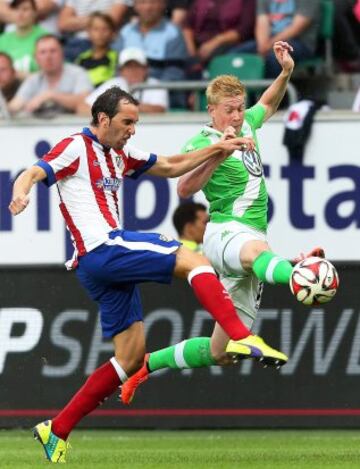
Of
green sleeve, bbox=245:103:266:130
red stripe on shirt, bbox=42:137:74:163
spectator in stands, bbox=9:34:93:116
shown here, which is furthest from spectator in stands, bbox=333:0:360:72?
red stripe on shirt, bbox=42:137:74:163

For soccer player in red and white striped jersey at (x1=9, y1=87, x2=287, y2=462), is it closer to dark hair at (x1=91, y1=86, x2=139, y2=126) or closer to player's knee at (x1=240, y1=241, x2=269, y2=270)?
dark hair at (x1=91, y1=86, x2=139, y2=126)

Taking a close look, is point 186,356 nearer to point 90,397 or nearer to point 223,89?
point 90,397

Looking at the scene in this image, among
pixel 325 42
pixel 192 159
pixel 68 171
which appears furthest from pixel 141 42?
pixel 68 171

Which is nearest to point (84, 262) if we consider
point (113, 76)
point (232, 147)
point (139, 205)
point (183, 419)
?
point (232, 147)

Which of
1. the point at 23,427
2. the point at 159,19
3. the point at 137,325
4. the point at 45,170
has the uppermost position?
the point at 159,19

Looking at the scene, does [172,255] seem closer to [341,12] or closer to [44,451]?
[44,451]

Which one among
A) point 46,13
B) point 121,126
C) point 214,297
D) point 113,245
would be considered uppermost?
point 46,13

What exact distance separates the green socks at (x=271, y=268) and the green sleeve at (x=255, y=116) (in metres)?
1.12

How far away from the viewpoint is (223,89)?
30.3 ft

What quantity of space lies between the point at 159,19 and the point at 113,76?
76 centimetres

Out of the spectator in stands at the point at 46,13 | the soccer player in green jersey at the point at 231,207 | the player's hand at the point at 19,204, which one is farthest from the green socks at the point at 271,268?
the spectator in stands at the point at 46,13

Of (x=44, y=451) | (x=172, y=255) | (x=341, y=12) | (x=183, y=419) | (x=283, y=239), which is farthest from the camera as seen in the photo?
(x=341, y=12)

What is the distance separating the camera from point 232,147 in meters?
8.62

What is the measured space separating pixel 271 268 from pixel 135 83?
213 inches
